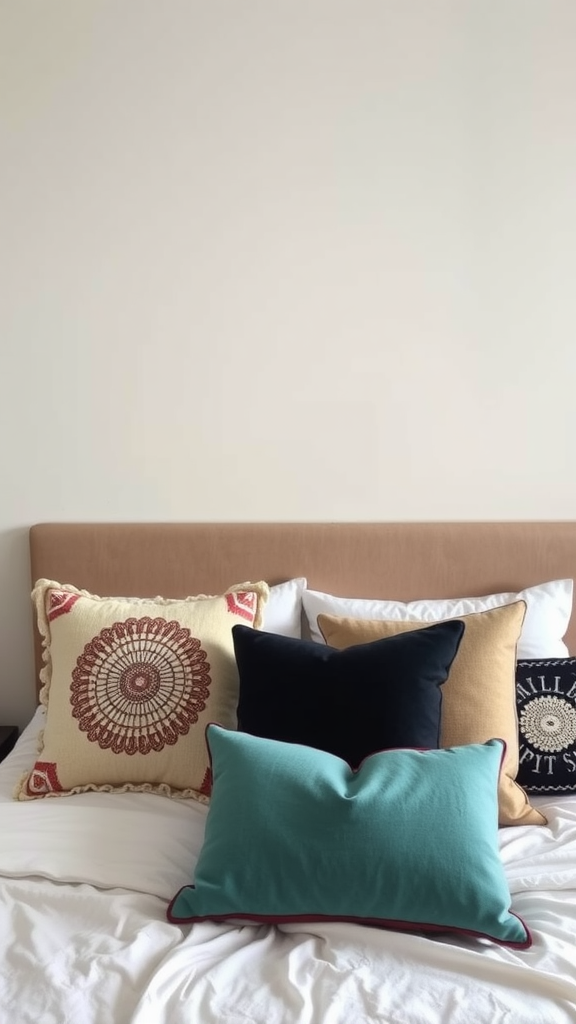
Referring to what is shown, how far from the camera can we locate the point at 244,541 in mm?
2045

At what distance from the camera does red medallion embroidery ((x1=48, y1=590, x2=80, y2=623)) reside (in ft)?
5.83

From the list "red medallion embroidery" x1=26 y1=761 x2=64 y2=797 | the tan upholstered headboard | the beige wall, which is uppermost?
the beige wall

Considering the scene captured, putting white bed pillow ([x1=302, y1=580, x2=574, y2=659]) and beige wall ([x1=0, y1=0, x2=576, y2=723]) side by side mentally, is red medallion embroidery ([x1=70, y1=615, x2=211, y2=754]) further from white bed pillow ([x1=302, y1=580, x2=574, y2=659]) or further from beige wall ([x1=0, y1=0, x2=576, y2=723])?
beige wall ([x1=0, y1=0, x2=576, y2=723])

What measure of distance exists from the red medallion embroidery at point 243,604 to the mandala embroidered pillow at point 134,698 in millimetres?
21

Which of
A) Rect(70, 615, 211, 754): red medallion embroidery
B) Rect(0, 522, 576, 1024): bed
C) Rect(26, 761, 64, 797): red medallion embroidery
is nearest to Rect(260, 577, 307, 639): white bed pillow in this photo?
Rect(0, 522, 576, 1024): bed

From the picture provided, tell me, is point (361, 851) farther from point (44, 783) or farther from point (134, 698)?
point (44, 783)

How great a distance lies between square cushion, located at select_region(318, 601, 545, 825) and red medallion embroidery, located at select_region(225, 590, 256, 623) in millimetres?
248

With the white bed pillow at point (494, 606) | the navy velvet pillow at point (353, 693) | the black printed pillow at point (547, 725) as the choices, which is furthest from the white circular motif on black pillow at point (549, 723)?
the navy velvet pillow at point (353, 693)

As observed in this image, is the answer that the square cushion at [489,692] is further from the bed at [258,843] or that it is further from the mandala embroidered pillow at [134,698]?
the mandala embroidered pillow at [134,698]

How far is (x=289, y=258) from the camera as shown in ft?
6.63

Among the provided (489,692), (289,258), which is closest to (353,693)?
(489,692)

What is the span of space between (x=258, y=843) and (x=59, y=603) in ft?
2.57

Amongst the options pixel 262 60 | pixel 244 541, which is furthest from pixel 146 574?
pixel 262 60

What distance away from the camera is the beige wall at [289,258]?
77.2 inches
